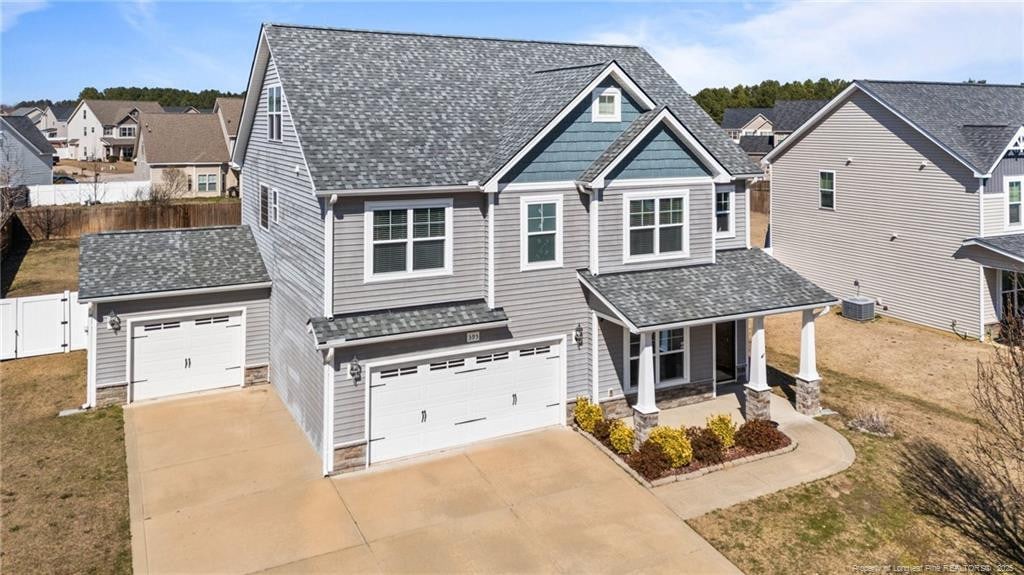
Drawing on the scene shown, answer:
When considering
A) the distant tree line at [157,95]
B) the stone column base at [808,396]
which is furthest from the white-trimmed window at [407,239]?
the distant tree line at [157,95]

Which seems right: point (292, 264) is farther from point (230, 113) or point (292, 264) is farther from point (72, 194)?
point (230, 113)

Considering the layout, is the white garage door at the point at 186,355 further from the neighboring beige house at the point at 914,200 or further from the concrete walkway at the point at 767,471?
the neighboring beige house at the point at 914,200

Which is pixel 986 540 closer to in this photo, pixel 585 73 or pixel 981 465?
Result: pixel 981 465

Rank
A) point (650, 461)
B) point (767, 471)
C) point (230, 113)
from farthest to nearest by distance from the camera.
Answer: point (230, 113)
point (767, 471)
point (650, 461)

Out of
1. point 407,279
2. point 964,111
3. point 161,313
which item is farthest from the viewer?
point 964,111

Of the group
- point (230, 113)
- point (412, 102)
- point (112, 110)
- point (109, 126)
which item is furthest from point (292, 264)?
point (112, 110)

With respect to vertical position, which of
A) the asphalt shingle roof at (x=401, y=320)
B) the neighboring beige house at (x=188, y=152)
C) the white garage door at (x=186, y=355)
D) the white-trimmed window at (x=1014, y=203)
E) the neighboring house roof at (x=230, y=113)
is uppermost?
the neighboring house roof at (x=230, y=113)
